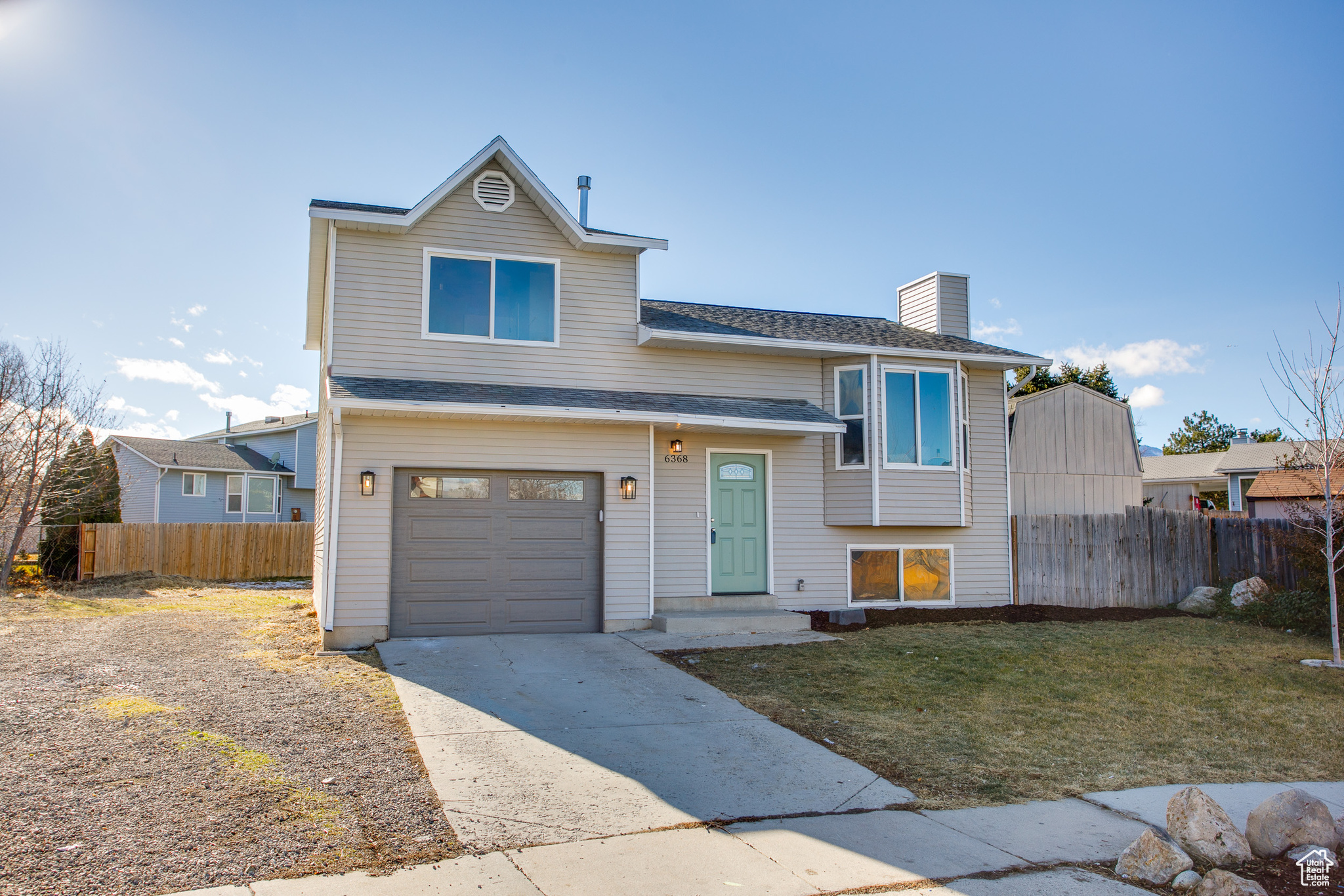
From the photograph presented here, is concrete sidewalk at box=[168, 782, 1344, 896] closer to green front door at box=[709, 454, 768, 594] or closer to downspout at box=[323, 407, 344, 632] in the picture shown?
downspout at box=[323, 407, 344, 632]

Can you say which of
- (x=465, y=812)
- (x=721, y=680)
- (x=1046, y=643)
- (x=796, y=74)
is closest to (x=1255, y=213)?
(x=796, y=74)

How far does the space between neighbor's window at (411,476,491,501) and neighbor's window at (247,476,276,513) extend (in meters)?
25.1

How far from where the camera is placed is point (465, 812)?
15.1 ft

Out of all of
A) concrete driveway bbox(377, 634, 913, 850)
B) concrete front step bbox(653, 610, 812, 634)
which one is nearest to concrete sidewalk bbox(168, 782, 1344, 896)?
concrete driveway bbox(377, 634, 913, 850)

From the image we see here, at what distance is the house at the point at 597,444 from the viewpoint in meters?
10.2

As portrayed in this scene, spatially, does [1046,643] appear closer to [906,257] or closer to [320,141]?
[906,257]

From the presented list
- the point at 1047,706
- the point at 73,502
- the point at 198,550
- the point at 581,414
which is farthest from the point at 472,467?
the point at 73,502

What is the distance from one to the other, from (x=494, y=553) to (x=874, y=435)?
6177 millimetres

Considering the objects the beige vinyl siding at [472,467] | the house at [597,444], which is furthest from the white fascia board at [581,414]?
the beige vinyl siding at [472,467]

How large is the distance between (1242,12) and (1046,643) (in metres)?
9.34

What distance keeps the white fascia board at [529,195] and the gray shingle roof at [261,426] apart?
24.6 metres

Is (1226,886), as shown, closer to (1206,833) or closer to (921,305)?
(1206,833)

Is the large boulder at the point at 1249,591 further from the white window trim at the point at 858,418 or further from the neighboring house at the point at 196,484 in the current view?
the neighboring house at the point at 196,484

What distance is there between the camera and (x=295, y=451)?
1299 inches
